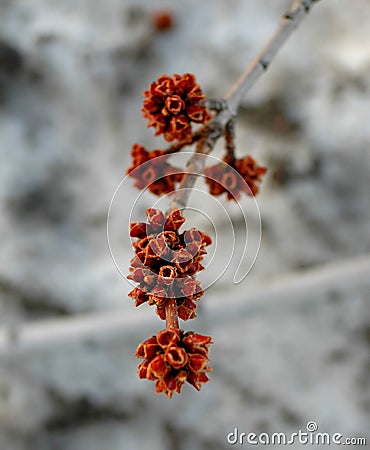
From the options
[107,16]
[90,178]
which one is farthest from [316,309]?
[107,16]

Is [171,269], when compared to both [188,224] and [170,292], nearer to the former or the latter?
[170,292]

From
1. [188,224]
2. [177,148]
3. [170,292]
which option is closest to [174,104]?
[177,148]

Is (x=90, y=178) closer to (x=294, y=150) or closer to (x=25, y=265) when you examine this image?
(x=25, y=265)

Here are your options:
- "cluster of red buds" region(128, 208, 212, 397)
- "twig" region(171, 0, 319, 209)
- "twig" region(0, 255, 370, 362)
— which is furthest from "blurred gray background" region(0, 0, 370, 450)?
"cluster of red buds" region(128, 208, 212, 397)

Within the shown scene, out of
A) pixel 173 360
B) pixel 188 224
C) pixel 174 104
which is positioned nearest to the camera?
pixel 173 360

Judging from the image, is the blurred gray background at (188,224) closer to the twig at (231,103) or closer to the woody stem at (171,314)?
the twig at (231,103)

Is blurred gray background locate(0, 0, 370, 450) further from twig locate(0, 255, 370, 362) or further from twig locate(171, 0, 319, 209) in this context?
twig locate(171, 0, 319, 209)
